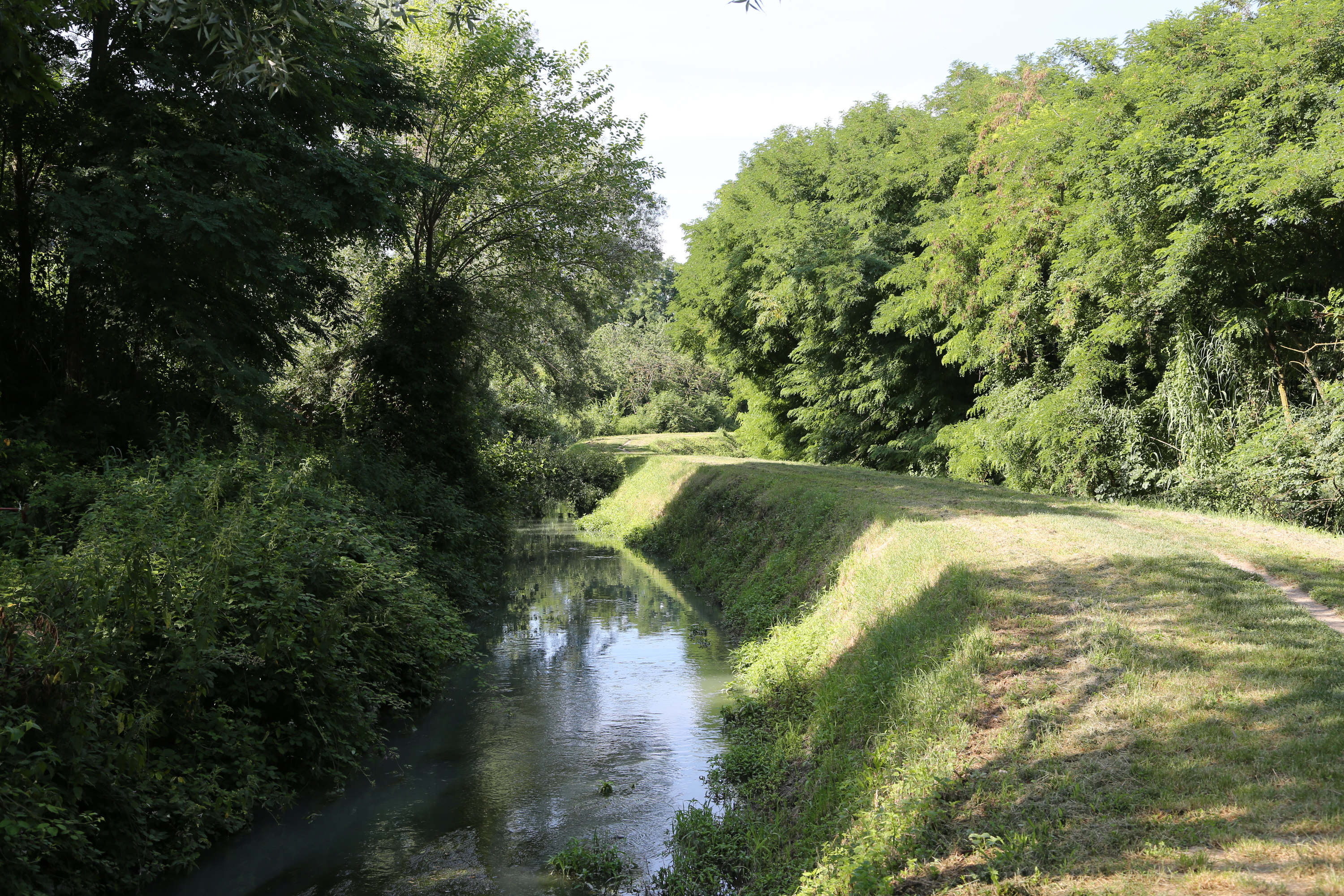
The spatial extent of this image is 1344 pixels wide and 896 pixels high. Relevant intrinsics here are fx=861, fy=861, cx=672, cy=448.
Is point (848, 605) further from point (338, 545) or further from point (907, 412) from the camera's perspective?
point (907, 412)

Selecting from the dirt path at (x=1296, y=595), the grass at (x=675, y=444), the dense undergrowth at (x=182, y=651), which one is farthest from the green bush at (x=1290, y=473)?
the grass at (x=675, y=444)

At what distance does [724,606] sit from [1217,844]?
12010 millimetres

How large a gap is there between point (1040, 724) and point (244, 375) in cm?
965

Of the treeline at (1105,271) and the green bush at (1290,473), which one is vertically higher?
the treeline at (1105,271)

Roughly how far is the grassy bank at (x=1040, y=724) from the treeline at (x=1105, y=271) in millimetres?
4453

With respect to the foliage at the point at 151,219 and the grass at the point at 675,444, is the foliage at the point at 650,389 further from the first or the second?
the foliage at the point at 151,219

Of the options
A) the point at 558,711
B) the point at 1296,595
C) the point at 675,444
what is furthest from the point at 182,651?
the point at 675,444

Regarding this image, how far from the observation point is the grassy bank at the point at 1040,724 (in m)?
4.30

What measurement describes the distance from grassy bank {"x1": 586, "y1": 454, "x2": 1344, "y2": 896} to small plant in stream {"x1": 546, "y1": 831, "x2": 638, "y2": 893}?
356 mm

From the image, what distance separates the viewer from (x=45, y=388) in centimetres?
1104

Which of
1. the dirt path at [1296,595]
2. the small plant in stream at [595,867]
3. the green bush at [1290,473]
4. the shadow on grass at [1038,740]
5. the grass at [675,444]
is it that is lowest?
the small plant in stream at [595,867]

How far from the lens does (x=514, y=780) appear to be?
27.1 ft

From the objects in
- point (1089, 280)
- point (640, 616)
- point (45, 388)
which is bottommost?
point (640, 616)

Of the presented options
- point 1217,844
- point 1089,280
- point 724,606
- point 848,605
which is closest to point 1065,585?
point 848,605
